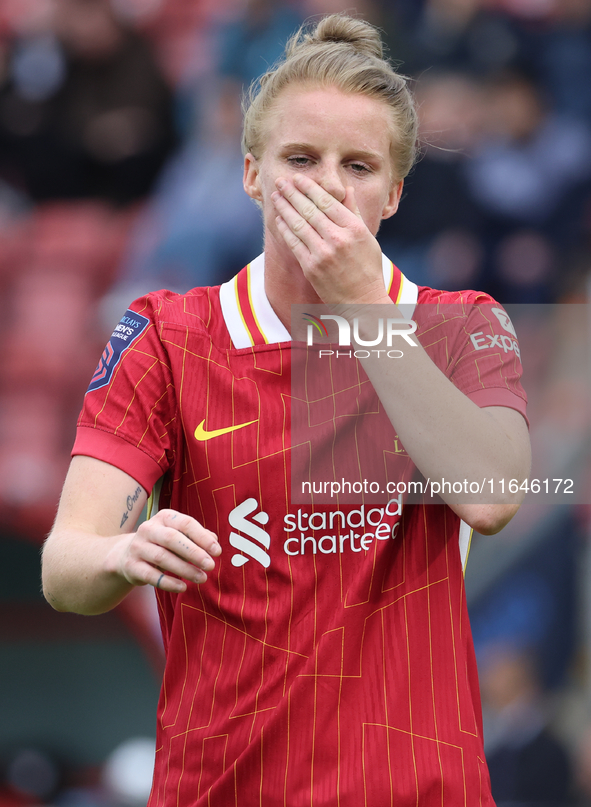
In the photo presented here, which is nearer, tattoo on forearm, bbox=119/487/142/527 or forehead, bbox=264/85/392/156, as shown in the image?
tattoo on forearm, bbox=119/487/142/527

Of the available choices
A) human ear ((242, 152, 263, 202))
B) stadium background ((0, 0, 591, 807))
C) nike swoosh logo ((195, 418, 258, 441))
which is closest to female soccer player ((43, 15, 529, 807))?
nike swoosh logo ((195, 418, 258, 441))

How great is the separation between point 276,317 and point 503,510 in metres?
0.60

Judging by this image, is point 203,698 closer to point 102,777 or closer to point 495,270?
point 102,777

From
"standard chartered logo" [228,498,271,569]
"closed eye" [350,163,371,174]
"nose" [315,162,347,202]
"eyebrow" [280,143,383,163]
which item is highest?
"eyebrow" [280,143,383,163]

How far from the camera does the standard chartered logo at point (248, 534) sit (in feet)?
5.18

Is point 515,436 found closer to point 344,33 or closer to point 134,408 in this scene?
point 134,408

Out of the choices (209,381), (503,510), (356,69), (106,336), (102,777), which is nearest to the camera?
(503,510)

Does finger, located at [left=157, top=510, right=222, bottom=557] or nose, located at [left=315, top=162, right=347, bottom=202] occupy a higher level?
nose, located at [left=315, top=162, right=347, bottom=202]

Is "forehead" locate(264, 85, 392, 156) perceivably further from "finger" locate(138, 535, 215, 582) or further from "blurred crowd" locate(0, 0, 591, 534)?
"blurred crowd" locate(0, 0, 591, 534)

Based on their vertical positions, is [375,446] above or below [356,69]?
below

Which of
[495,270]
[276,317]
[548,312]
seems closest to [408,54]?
[495,270]

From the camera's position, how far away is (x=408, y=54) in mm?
4469

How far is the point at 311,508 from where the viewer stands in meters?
1.61

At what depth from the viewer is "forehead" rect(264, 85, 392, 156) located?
1713mm
